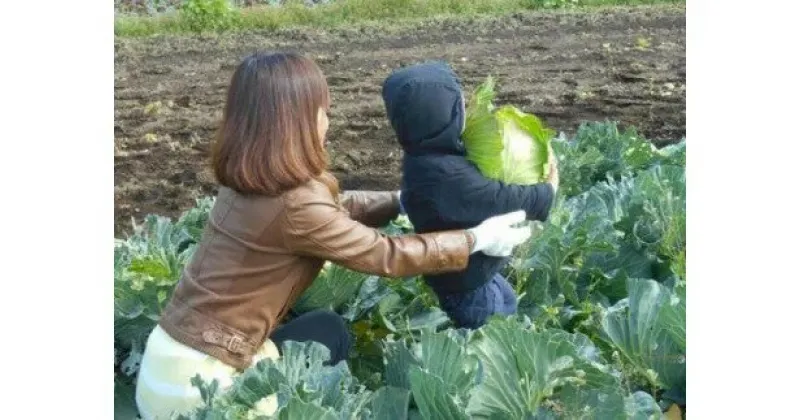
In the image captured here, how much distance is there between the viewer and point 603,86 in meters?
6.58

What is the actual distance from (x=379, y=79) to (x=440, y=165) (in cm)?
423

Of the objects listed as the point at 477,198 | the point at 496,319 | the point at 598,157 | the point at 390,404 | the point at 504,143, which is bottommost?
the point at 390,404

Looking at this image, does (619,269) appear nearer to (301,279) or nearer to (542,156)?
(542,156)

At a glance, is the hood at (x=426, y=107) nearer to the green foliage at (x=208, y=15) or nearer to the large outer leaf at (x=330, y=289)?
the large outer leaf at (x=330, y=289)

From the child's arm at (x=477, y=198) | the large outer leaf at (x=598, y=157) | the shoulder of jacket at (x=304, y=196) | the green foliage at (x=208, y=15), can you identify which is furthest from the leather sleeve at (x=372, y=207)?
the green foliage at (x=208, y=15)

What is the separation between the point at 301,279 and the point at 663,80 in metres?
4.59

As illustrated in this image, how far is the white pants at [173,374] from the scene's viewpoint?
95.1 inches

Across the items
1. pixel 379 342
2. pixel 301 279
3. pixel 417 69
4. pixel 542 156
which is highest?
pixel 417 69

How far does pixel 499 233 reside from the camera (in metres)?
2.52

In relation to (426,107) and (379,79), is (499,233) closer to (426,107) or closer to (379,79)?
(426,107)

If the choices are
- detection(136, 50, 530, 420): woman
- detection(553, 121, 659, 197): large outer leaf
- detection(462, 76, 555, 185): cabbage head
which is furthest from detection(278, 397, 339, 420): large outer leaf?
detection(553, 121, 659, 197): large outer leaf

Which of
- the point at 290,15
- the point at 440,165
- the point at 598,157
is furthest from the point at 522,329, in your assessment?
the point at 290,15

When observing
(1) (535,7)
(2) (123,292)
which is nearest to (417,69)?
(2) (123,292)

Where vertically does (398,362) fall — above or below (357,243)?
below
